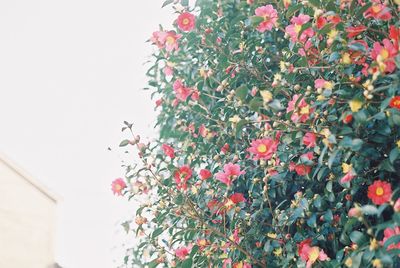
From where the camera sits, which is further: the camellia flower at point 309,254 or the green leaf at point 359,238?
the camellia flower at point 309,254

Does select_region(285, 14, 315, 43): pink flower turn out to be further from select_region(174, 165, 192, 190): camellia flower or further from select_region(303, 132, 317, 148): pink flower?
select_region(174, 165, 192, 190): camellia flower

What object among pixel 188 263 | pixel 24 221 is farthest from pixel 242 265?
pixel 24 221

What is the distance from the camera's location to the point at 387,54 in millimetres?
1085

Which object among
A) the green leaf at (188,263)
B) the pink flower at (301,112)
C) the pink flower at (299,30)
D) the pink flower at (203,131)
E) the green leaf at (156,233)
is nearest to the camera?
the pink flower at (301,112)

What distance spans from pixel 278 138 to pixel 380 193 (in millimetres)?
377

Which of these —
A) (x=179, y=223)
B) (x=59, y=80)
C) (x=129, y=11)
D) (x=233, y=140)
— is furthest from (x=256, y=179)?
(x=59, y=80)

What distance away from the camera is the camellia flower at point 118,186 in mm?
1774

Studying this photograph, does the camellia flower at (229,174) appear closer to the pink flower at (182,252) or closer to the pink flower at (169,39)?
the pink flower at (182,252)

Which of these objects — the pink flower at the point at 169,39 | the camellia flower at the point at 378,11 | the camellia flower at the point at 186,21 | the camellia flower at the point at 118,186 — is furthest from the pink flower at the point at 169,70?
the camellia flower at the point at 378,11

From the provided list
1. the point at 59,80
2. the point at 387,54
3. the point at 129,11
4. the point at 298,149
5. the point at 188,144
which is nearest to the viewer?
the point at 387,54

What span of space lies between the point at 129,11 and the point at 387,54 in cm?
312

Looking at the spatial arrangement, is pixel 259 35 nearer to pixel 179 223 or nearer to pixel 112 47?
pixel 179 223

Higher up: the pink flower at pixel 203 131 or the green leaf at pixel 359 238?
the pink flower at pixel 203 131

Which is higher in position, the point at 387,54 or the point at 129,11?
the point at 129,11
